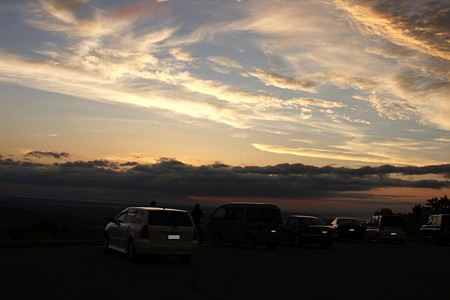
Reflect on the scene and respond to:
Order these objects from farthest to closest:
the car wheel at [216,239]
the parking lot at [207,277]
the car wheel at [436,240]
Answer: the car wheel at [436,240] < the car wheel at [216,239] < the parking lot at [207,277]

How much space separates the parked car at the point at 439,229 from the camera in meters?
37.1

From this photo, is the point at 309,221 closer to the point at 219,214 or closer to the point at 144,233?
the point at 219,214

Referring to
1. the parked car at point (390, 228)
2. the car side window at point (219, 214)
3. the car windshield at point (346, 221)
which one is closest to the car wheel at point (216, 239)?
the car side window at point (219, 214)

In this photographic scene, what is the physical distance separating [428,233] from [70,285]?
106ft

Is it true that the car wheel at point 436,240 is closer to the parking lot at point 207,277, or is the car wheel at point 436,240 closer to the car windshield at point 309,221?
the car windshield at point 309,221

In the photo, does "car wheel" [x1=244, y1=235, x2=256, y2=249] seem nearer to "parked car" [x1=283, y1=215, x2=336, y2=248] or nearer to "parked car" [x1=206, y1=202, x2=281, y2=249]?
"parked car" [x1=206, y1=202, x2=281, y2=249]

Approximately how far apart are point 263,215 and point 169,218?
9445 millimetres

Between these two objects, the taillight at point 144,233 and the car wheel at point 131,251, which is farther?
the car wheel at point 131,251

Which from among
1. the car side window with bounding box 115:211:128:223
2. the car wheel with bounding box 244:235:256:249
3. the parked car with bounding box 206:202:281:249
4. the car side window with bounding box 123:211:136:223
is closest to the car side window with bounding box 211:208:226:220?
the parked car with bounding box 206:202:281:249

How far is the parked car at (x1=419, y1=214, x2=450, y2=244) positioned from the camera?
37.1m

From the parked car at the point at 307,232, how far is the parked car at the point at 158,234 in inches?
504

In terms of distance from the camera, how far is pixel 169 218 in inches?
703

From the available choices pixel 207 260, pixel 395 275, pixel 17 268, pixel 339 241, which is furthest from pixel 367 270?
pixel 339 241

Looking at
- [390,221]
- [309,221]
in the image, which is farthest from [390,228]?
[309,221]
